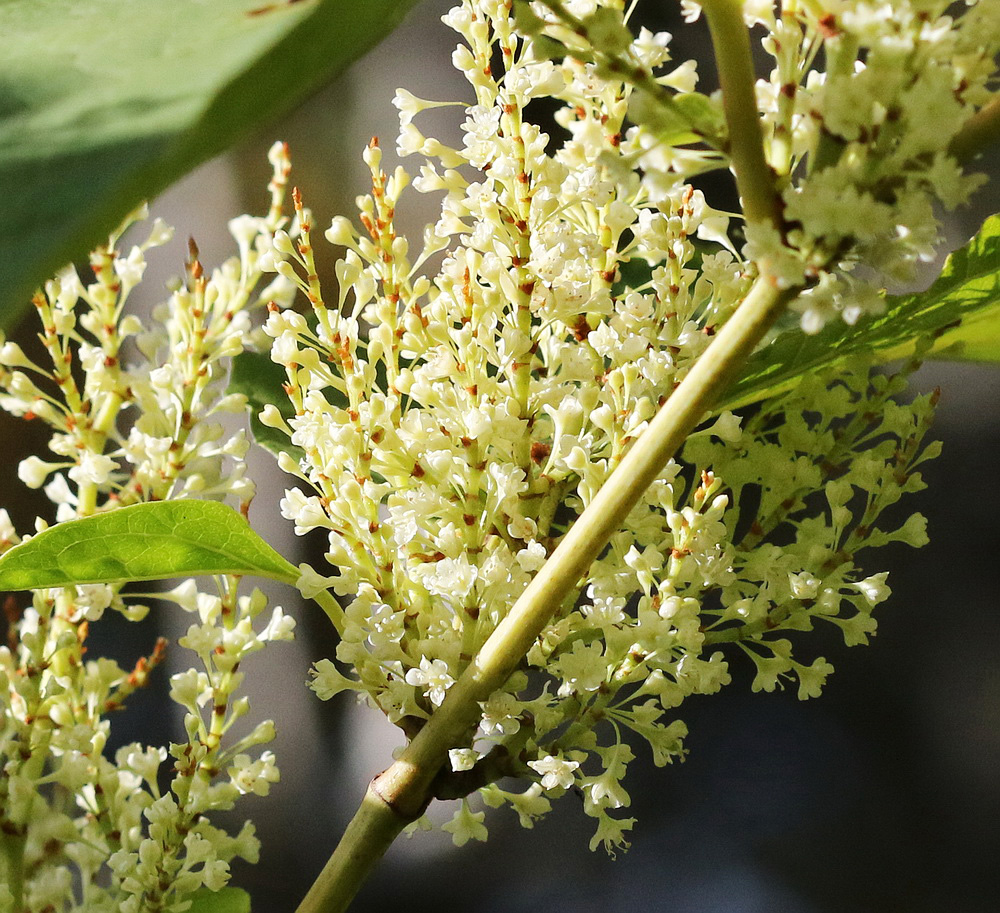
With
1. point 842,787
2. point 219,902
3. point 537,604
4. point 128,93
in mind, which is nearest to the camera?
point 128,93

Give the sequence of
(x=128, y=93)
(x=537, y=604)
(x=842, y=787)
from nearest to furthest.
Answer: (x=128, y=93), (x=537, y=604), (x=842, y=787)

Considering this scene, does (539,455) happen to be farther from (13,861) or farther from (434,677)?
(13,861)

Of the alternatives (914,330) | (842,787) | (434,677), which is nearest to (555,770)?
(434,677)

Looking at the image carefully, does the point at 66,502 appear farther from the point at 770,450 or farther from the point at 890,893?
the point at 890,893

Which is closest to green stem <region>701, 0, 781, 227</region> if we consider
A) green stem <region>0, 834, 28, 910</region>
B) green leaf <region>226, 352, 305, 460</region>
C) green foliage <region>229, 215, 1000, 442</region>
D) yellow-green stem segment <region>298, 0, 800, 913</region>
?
yellow-green stem segment <region>298, 0, 800, 913</region>

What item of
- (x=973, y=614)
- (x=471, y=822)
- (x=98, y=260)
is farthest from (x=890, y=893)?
(x=98, y=260)

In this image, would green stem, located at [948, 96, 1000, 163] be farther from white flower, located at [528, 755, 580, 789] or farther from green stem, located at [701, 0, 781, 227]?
white flower, located at [528, 755, 580, 789]
